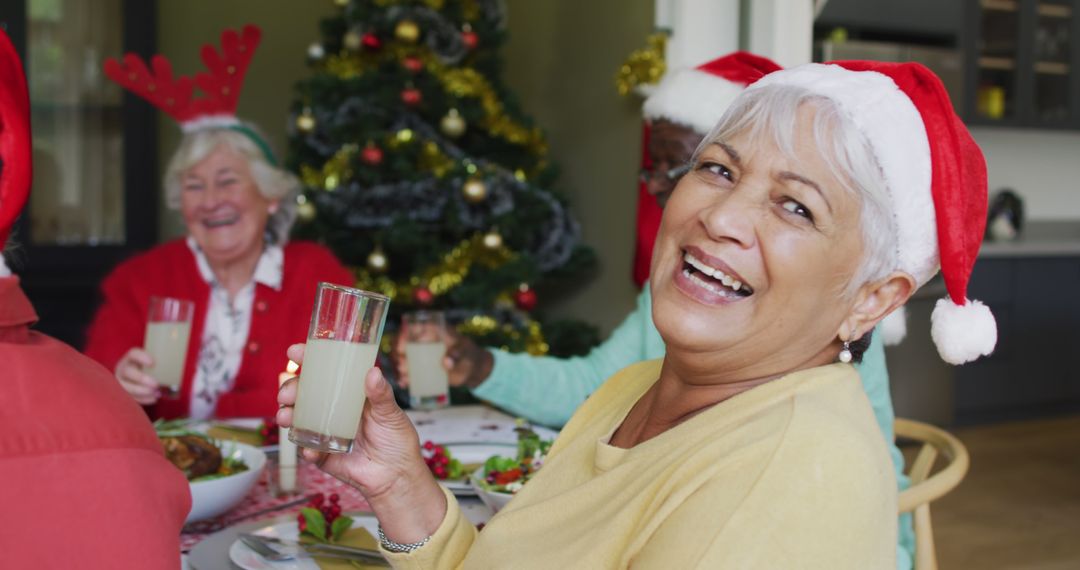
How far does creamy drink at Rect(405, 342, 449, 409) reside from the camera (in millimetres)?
1998

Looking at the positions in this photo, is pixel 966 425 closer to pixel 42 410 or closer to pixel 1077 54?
pixel 1077 54

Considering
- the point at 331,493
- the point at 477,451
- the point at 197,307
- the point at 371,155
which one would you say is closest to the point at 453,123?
the point at 371,155

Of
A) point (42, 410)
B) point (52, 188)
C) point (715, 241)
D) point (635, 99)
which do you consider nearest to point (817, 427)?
point (715, 241)

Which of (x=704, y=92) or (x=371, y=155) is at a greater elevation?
(x=704, y=92)

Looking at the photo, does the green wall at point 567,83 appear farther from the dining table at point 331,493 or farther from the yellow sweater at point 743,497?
the yellow sweater at point 743,497

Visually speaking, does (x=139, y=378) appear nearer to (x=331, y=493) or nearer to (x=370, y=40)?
(x=331, y=493)

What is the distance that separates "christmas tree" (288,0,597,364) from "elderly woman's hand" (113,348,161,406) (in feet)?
5.27

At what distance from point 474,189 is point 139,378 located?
1.77 meters

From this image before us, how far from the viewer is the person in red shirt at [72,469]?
900 mm

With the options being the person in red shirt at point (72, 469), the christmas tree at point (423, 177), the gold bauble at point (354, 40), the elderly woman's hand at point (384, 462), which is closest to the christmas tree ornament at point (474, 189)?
the christmas tree at point (423, 177)

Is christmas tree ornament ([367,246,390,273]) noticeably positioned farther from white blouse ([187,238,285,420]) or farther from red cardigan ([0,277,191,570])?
→ red cardigan ([0,277,191,570])

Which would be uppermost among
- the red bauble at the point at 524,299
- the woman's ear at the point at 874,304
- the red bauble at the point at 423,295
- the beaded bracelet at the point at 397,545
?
the woman's ear at the point at 874,304

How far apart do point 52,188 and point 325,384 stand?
11.9 ft

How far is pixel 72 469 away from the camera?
0.92m
